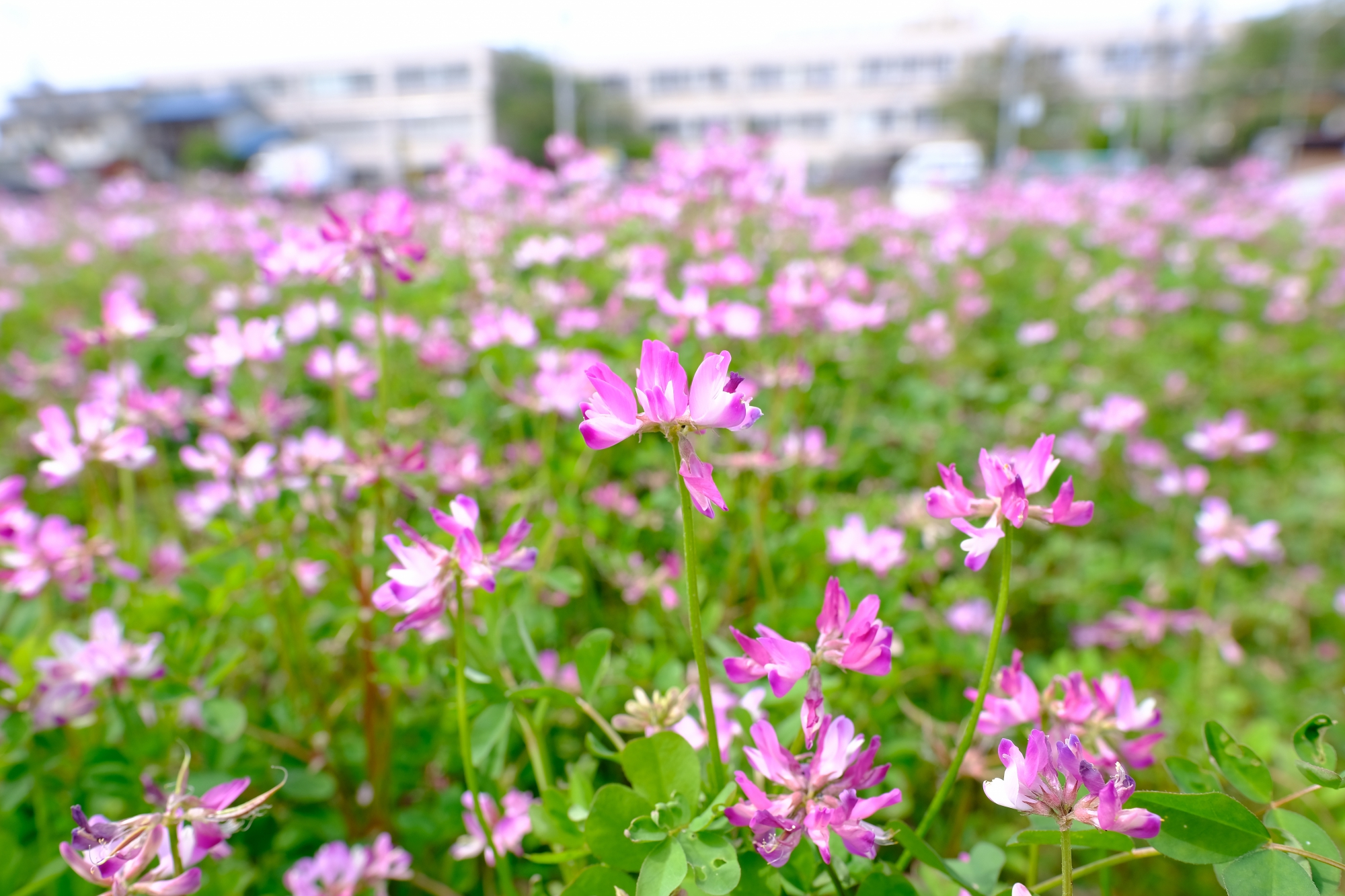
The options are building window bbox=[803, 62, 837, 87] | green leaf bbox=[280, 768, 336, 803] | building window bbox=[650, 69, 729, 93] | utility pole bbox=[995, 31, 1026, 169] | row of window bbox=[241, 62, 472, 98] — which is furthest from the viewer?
building window bbox=[650, 69, 729, 93]

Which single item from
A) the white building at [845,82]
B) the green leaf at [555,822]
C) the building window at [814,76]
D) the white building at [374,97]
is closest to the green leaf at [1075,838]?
the green leaf at [555,822]

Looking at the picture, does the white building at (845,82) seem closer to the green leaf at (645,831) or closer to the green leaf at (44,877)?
the green leaf at (44,877)

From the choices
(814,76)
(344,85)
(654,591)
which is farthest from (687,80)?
(654,591)

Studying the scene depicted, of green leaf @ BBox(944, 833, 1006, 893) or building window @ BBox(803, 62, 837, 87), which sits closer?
green leaf @ BBox(944, 833, 1006, 893)

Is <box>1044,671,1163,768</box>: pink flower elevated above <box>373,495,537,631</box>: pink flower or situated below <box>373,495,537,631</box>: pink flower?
below

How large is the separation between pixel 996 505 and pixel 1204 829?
0.28 metres

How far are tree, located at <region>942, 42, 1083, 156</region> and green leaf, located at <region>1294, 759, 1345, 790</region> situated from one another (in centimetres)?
4307

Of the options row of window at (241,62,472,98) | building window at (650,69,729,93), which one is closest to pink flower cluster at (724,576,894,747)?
row of window at (241,62,472,98)

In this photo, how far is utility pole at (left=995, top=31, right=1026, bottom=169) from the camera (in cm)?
1956

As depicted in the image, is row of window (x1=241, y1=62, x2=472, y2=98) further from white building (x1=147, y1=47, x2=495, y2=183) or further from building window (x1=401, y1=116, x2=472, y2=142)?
building window (x1=401, y1=116, x2=472, y2=142)

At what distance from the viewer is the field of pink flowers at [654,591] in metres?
0.63


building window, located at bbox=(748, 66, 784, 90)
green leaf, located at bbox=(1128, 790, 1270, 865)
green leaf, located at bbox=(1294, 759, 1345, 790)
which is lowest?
green leaf, located at bbox=(1128, 790, 1270, 865)

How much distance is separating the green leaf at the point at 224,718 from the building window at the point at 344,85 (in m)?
63.3

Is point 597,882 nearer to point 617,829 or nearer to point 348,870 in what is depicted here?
point 617,829
